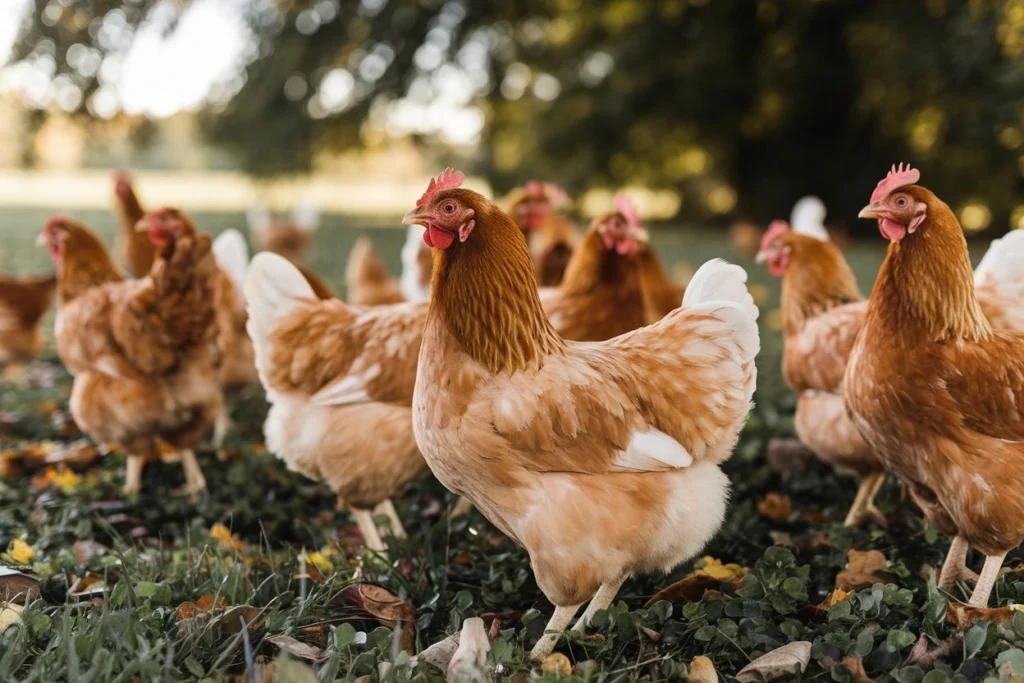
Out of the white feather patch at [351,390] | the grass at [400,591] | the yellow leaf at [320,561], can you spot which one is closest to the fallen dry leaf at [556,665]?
the grass at [400,591]

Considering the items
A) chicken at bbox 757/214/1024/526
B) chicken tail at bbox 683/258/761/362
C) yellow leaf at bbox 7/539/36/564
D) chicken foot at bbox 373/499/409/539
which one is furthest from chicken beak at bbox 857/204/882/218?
yellow leaf at bbox 7/539/36/564

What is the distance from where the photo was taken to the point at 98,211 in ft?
44.1

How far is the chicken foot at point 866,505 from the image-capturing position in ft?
10.7

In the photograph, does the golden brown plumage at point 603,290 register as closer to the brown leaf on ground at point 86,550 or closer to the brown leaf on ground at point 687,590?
the brown leaf on ground at point 687,590

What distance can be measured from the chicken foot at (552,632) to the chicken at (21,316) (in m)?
4.41

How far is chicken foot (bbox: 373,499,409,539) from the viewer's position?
3.22 m

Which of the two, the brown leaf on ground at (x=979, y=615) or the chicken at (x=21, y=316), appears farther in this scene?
the chicken at (x=21, y=316)

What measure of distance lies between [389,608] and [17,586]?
111cm

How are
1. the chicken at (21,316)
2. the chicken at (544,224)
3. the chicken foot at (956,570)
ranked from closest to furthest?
the chicken foot at (956,570), the chicken at (544,224), the chicken at (21,316)

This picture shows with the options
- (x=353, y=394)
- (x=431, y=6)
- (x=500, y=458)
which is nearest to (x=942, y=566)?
(x=500, y=458)

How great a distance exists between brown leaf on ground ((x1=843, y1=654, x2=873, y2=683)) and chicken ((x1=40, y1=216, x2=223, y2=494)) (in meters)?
2.84

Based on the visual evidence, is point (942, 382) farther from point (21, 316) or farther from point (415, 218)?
point (21, 316)

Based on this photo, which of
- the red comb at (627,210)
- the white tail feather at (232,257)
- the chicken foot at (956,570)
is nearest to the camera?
the chicken foot at (956,570)

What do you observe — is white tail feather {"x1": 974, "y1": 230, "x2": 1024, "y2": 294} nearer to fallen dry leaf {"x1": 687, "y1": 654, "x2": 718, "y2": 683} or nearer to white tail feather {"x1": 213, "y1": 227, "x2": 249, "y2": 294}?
fallen dry leaf {"x1": 687, "y1": 654, "x2": 718, "y2": 683}
